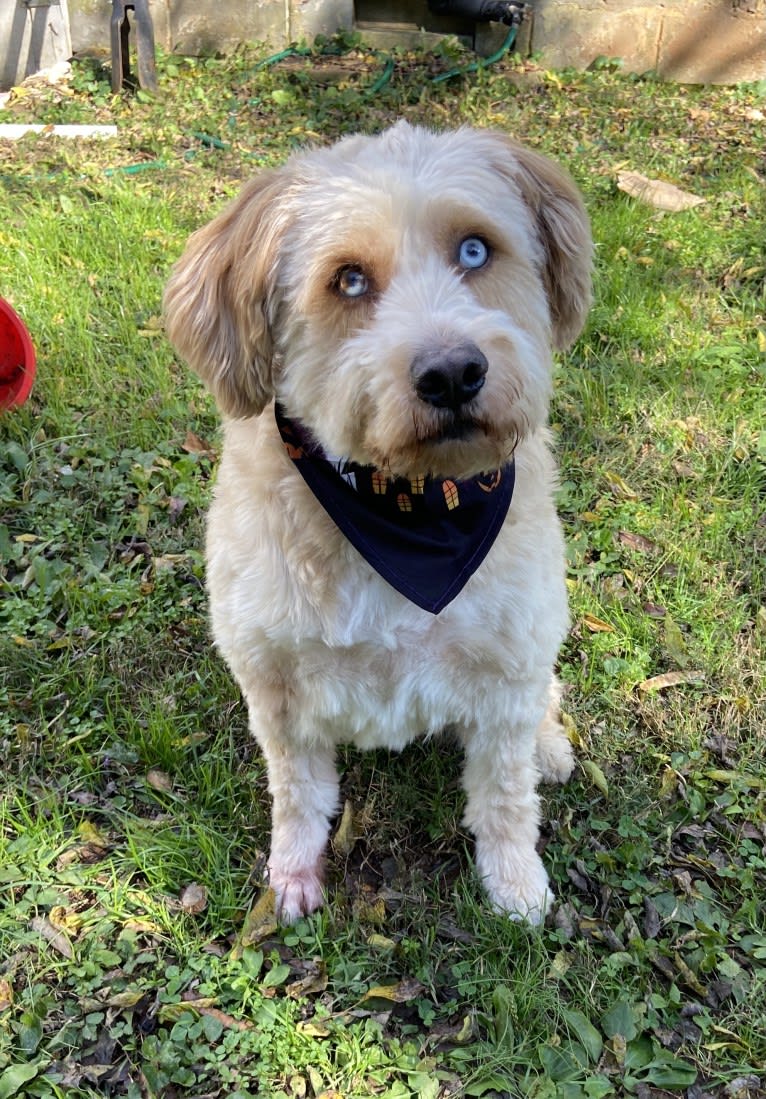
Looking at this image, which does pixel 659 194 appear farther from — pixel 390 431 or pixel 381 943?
pixel 381 943

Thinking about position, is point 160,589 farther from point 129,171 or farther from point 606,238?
point 129,171

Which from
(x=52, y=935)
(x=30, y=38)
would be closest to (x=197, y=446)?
(x=52, y=935)

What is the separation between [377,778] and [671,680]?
39.5 inches

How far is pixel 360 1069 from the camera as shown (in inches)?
80.7

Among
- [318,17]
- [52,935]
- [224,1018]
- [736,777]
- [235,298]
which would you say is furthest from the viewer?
[318,17]

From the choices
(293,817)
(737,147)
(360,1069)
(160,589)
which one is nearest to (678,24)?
(737,147)

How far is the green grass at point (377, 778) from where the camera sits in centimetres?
211

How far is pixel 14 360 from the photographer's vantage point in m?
3.81

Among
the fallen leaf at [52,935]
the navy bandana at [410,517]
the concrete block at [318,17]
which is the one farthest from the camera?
the concrete block at [318,17]

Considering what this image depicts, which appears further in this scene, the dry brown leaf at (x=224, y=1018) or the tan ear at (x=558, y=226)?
the dry brown leaf at (x=224, y=1018)

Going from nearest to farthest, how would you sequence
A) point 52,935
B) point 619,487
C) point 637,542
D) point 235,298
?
1. point 235,298
2. point 52,935
3. point 637,542
4. point 619,487

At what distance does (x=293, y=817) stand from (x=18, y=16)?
21.5 ft

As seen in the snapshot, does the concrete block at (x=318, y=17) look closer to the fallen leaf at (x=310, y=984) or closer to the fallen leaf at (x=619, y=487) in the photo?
the fallen leaf at (x=619, y=487)

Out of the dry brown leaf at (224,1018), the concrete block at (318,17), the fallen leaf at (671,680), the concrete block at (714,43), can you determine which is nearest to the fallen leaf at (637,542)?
the fallen leaf at (671,680)
